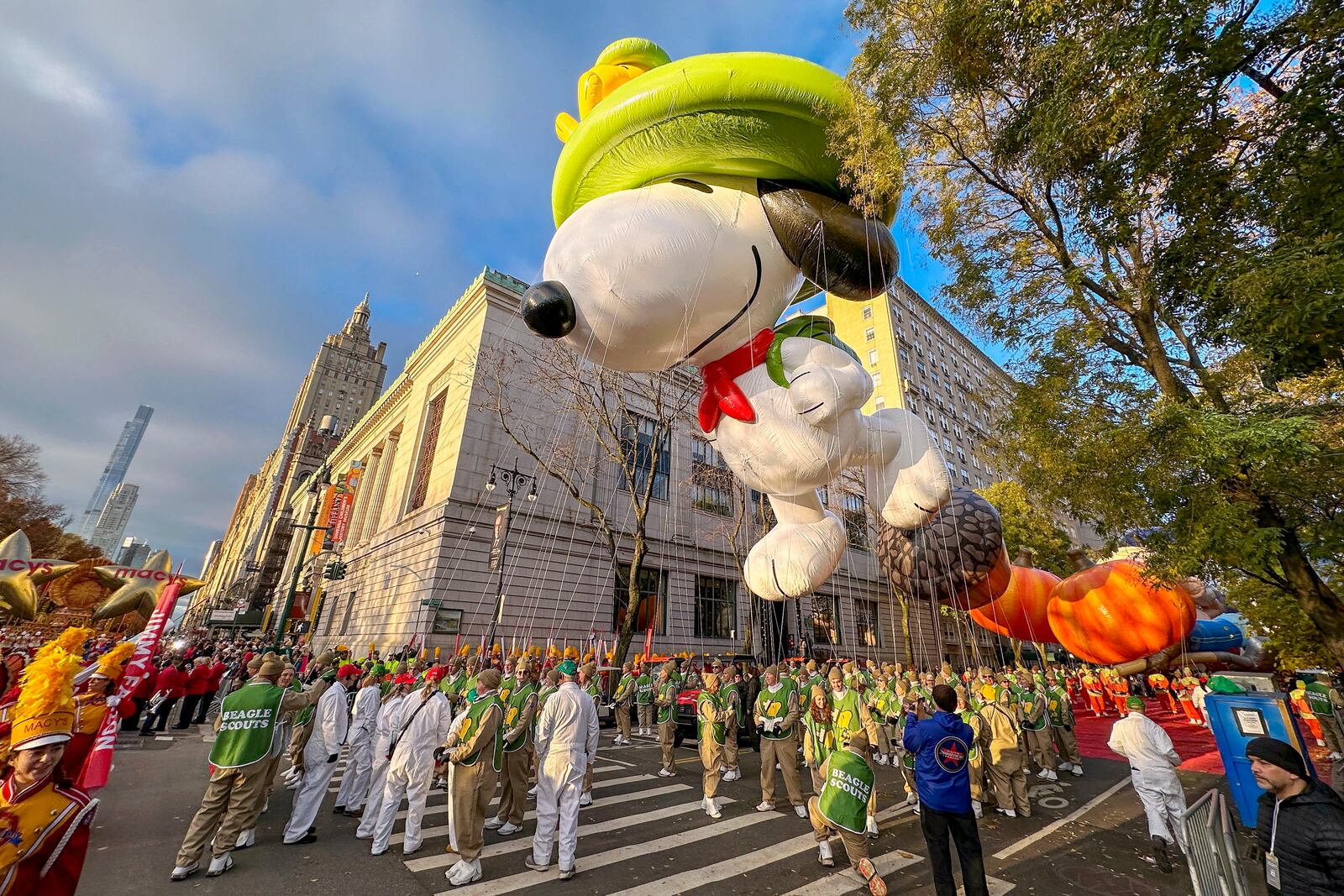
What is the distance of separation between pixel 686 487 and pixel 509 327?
10434 mm

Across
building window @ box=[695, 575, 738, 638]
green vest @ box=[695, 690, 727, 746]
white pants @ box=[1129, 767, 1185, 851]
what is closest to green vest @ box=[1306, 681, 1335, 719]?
white pants @ box=[1129, 767, 1185, 851]

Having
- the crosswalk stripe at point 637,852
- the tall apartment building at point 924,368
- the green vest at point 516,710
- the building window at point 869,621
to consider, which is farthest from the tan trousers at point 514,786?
the tall apartment building at point 924,368

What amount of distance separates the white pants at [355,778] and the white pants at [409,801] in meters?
1.67

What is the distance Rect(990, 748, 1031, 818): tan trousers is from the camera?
22.9 feet

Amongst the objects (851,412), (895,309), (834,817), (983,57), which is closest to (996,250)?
(983,57)

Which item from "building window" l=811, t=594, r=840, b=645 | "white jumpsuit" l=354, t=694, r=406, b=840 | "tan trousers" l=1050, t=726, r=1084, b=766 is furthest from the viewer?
"building window" l=811, t=594, r=840, b=645

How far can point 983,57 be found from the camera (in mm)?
4984

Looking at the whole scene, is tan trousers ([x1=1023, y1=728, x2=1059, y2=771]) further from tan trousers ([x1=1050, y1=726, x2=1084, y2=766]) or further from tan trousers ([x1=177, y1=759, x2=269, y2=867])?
tan trousers ([x1=177, y1=759, x2=269, y2=867])

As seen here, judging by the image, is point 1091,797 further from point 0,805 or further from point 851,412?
point 0,805

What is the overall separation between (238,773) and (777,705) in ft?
19.2

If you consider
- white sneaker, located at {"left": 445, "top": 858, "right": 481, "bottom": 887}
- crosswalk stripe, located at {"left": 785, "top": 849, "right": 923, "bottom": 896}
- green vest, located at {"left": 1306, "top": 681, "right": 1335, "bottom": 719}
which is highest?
green vest, located at {"left": 1306, "top": 681, "right": 1335, "bottom": 719}

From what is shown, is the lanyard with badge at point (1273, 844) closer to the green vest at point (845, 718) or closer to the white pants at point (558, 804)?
the green vest at point (845, 718)

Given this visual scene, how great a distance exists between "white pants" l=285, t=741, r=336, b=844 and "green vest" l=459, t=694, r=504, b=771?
4.93 ft

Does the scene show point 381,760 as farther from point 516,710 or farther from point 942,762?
point 942,762
